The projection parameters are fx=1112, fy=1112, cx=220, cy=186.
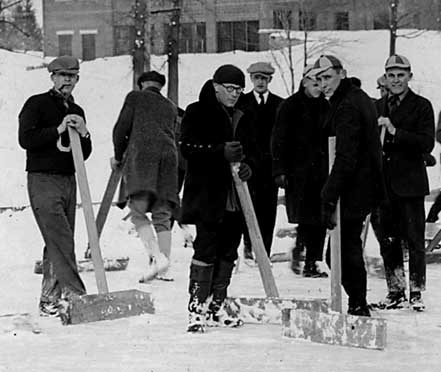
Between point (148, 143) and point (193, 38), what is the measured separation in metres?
32.9

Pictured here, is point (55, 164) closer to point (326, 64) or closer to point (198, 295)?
point (198, 295)

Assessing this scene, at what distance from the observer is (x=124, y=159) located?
10133 mm

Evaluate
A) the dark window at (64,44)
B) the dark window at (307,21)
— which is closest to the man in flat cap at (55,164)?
the dark window at (307,21)

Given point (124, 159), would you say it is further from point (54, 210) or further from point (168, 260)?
point (54, 210)

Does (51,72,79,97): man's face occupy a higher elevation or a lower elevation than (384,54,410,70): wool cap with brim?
lower

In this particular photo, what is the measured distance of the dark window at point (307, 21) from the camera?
36.5 metres

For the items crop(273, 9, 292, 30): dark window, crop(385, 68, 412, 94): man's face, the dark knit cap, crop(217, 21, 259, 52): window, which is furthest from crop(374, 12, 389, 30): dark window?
crop(385, 68, 412, 94): man's face

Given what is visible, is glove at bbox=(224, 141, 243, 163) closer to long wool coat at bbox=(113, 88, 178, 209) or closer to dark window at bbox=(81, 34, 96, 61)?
long wool coat at bbox=(113, 88, 178, 209)

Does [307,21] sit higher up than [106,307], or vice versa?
[307,21]

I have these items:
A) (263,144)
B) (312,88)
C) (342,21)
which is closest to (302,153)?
(312,88)

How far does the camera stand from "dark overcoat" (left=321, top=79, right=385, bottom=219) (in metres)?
7.11

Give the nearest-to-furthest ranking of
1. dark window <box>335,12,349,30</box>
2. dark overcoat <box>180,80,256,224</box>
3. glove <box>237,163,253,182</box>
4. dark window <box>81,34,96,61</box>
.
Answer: dark overcoat <box>180,80,256,224</box>
glove <box>237,163,253,182</box>
dark window <box>335,12,349,30</box>
dark window <box>81,34,96,61</box>

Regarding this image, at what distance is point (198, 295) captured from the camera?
732cm

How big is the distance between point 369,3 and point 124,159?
3129 centimetres
